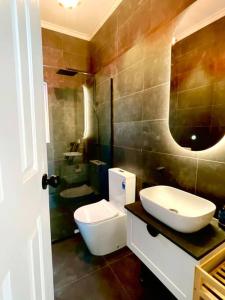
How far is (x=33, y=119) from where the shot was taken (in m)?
0.70

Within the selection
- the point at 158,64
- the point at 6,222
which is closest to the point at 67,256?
the point at 6,222

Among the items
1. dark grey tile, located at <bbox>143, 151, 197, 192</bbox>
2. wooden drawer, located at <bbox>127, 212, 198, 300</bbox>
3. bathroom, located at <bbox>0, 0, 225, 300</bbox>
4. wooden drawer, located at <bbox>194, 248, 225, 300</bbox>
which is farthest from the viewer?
dark grey tile, located at <bbox>143, 151, 197, 192</bbox>

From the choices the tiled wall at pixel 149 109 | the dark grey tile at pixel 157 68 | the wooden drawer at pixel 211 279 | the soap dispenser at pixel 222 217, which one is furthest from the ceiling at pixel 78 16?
the wooden drawer at pixel 211 279

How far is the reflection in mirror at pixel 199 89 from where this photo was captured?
3.52 feet

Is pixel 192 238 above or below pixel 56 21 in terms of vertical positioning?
below

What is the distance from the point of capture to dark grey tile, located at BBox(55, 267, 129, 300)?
134 centimetres

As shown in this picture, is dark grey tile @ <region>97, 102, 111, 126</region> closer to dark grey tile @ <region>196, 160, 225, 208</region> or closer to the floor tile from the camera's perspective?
dark grey tile @ <region>196, 160, 225, 208</region>

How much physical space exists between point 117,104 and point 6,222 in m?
1.76

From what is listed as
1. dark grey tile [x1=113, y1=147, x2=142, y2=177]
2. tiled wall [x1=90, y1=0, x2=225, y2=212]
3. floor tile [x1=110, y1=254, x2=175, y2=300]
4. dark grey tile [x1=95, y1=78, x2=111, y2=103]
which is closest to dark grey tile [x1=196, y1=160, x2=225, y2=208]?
tiled wall [x1=90, y1=0, x2=225, y2=212]

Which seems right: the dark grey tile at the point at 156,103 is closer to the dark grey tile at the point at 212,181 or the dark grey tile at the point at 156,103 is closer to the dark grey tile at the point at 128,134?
the dark grey tile at the point at 128,134

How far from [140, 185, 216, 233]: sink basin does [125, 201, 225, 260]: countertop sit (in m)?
0.04

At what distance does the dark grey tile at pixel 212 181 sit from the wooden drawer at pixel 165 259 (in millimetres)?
432

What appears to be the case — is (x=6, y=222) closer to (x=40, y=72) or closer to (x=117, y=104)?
(x=40, y=72)

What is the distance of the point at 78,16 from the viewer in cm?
212
